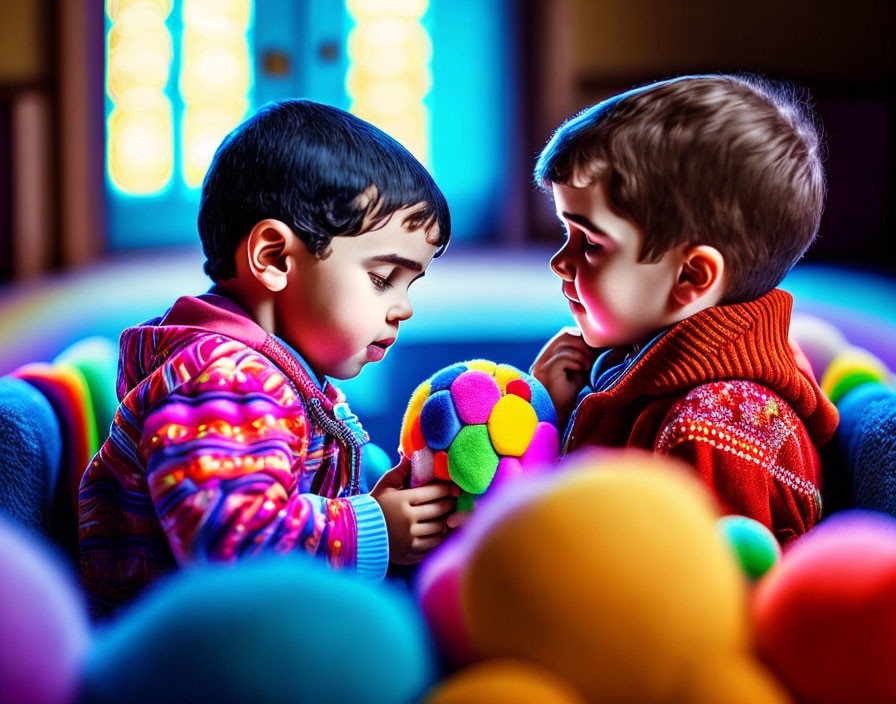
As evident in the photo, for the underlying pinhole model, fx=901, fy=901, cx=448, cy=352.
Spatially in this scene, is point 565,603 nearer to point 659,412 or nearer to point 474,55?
point 659,412

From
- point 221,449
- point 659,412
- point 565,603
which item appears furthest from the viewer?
point 659,412

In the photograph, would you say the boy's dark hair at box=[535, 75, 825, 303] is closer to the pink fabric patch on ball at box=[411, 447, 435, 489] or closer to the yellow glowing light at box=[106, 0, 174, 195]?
the pink fabric patch on ball at box=[411, 447, 435, 489]

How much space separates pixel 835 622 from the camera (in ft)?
1.14

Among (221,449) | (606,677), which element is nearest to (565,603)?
(606,677)

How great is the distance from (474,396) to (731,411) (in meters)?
0.22

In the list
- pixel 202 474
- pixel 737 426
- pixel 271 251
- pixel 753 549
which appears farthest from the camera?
pixel 271 251

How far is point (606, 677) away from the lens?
34 centimetres

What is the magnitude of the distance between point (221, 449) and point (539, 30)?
2.31m

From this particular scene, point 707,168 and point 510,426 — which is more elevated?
point 707,168

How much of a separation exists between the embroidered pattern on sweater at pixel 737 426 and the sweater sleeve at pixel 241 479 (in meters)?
0.27

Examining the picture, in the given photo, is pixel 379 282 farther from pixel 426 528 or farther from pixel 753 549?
pixel 753 549

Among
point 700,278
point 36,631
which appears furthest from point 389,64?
point 36,631

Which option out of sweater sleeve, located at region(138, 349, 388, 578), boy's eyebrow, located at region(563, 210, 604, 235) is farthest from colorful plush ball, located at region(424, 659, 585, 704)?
boy's eyebrow, located at region(563, 210, 604, 235)

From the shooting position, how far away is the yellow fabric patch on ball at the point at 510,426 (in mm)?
805
